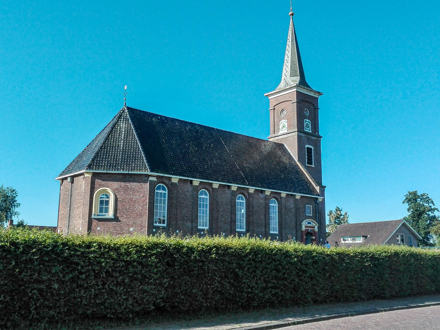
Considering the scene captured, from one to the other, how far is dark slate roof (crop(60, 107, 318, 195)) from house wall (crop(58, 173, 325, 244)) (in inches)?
28.7

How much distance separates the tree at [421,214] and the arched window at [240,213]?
172 feet

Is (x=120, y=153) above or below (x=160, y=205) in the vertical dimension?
above

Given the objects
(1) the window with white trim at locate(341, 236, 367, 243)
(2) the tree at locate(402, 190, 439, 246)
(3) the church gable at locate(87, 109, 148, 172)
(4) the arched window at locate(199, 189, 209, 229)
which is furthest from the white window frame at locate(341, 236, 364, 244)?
(3) the church gable at locate(87, 109, 148, 172)

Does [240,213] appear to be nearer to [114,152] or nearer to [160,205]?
[160,205]

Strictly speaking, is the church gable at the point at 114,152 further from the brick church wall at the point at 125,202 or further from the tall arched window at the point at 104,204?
the tall arched window at the point at 104,204

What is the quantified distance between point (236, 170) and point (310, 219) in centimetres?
944

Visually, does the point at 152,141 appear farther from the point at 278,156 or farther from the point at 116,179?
the point at 278,156

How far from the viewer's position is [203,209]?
103 feet

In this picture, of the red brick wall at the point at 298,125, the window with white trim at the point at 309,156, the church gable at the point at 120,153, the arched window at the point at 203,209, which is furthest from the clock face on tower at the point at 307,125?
the church gable at the point at 120,153

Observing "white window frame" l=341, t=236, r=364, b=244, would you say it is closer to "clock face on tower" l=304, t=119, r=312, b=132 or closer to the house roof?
the house roof

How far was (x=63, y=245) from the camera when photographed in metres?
12.2

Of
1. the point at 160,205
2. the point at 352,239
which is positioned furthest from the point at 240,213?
the point at 352,239

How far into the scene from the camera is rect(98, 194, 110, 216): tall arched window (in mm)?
27500

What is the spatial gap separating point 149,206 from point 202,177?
209 inches
